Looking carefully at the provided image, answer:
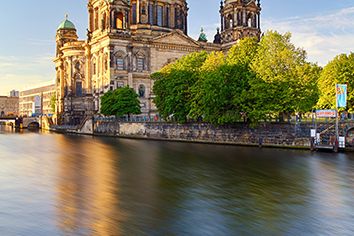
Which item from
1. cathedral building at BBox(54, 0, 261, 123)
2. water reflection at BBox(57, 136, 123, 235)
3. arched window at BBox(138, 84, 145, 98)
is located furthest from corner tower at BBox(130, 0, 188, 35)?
water reflection at BBox(57, 136, 123, 235)

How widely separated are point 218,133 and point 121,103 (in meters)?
23.3

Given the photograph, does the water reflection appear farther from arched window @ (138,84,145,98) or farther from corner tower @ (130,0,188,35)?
corner tower @ (130,0,188,35)

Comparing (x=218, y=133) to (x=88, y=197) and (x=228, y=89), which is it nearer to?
(x=228, y=89)

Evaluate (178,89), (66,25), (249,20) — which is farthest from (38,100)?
(178,89)

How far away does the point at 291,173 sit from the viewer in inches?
1132

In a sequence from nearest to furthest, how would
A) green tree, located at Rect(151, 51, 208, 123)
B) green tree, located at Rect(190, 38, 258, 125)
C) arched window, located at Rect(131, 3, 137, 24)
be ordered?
1. green tree, located at Rect(190, 38, 258, 125)
2. green tree, located at Rect(151, 51, 208, 123)
3. arched window, located at Rect(131, 3, 137, 24)

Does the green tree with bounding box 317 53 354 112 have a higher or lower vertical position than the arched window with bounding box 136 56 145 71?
lower

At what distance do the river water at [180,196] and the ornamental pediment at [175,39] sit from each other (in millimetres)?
51530

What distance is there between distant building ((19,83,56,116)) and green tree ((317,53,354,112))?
121886 millimetres

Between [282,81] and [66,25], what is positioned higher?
[66,25]

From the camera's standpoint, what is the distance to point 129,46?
266 ft

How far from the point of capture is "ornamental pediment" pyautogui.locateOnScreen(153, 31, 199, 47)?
85688 millimetres

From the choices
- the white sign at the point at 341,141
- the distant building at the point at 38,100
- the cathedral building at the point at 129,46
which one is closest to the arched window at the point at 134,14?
the cathedral building at the point at 129,46

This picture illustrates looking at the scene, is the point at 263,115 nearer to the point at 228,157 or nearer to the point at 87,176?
the point at 228,157
